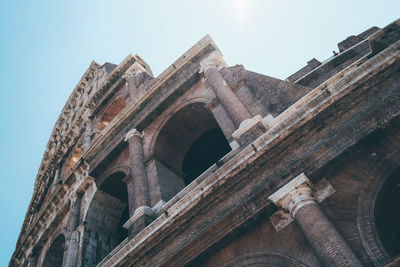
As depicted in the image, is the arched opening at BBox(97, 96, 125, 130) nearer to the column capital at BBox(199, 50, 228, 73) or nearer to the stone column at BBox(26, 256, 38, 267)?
the stone column at BBox(26, 256, 38, 267)

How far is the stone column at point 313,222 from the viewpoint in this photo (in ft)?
16.2

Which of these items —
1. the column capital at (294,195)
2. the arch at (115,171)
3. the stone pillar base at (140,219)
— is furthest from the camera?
the arch at (115,171)

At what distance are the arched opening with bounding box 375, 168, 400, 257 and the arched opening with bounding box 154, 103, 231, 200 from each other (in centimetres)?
530

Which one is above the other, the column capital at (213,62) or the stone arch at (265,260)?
the column capital at (213,62)

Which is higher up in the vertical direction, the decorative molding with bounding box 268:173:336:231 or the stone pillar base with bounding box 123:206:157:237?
the stone pillar base with bounding box 123:206:157:237

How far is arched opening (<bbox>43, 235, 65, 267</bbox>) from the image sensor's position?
1273cm

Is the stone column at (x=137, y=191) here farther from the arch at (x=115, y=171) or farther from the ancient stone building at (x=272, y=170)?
the arch at (x=115, y=171)

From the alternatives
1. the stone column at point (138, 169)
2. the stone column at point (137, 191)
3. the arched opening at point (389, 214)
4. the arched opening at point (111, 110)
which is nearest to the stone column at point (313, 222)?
the arched opening at point (389, 214)

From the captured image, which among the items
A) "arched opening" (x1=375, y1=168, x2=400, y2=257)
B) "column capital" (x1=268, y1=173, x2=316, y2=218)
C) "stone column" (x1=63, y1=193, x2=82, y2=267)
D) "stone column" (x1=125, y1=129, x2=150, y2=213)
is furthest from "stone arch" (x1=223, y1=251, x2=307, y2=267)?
"stone column" (x1=63, y1=193, x2=82, y2=267)

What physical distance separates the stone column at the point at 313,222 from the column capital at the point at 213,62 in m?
5.38

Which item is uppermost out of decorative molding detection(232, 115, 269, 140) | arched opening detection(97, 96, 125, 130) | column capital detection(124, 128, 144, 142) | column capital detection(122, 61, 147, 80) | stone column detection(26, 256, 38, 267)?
column capital detection(122, 61, 147, 80)

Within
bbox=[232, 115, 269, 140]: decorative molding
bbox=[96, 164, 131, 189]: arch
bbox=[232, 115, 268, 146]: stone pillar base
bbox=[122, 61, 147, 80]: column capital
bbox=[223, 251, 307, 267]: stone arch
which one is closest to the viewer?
bbox=[223, 251, 307, 267]: stone arch

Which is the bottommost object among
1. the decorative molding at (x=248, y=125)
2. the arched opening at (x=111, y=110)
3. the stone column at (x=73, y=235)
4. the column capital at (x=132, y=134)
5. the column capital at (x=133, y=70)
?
the decorative molding at (x=248, y=125)

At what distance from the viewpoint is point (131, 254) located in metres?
7.36
